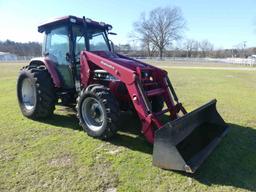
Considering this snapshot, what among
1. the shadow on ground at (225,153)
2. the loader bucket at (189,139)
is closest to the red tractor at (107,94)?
the loader bucket at (189,139)

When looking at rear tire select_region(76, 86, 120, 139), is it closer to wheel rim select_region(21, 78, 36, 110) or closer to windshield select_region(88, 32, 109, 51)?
windshield select_region(88, 32, 109, 51)

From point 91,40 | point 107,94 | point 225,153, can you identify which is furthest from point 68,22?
point 225,153

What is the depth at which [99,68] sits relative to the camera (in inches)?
217

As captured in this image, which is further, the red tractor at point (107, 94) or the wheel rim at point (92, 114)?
the wheel rim at point (92, 114)

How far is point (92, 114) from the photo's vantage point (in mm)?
5215

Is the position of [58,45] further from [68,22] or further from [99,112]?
[99,112]

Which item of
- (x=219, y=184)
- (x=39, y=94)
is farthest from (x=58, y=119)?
(x=219, y=184)

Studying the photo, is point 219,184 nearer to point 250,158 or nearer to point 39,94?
point 250,158

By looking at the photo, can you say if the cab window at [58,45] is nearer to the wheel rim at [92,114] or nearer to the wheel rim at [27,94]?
the wheel rim at [27,94]

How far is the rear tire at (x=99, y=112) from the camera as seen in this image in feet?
15.3

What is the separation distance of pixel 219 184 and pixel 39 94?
169 inches

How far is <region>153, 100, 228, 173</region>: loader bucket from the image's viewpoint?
371 centimetres

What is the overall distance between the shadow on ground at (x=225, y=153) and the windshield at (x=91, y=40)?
5.99 ft

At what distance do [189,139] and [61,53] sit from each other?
11.9 ft
